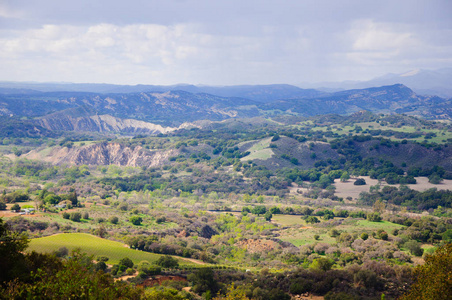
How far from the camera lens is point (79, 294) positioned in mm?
17016

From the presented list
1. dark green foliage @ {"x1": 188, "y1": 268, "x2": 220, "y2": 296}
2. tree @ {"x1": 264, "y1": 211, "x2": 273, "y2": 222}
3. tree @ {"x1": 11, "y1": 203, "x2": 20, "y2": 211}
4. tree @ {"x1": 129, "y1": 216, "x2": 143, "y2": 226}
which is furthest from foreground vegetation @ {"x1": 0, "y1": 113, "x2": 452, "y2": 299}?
tree @ {"x1": 264, "y1": 211, "x2": 273, "y2": 222}

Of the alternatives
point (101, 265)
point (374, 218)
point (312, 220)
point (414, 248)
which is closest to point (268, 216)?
point (312, 220)

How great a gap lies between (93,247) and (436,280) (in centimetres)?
3191

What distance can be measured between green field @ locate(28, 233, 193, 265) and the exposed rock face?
280 ft

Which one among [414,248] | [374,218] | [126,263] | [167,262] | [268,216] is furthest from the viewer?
[268,216]

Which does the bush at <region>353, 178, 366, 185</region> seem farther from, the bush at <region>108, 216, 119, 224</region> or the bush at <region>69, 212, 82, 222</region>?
the bush at <region>69, 212, 82, 222</region>

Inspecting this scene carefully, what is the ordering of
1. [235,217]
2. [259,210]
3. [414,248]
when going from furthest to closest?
[259,210], [235,217], [414,248]

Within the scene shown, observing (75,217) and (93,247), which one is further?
(75,217)

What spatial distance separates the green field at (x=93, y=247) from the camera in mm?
38750

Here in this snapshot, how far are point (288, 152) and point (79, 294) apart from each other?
370ft

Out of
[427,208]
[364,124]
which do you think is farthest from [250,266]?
[364,124]

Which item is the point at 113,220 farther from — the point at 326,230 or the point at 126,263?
the point at 326,230

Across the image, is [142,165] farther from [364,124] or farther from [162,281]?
[364,124]

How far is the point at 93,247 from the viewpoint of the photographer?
4084 cm
